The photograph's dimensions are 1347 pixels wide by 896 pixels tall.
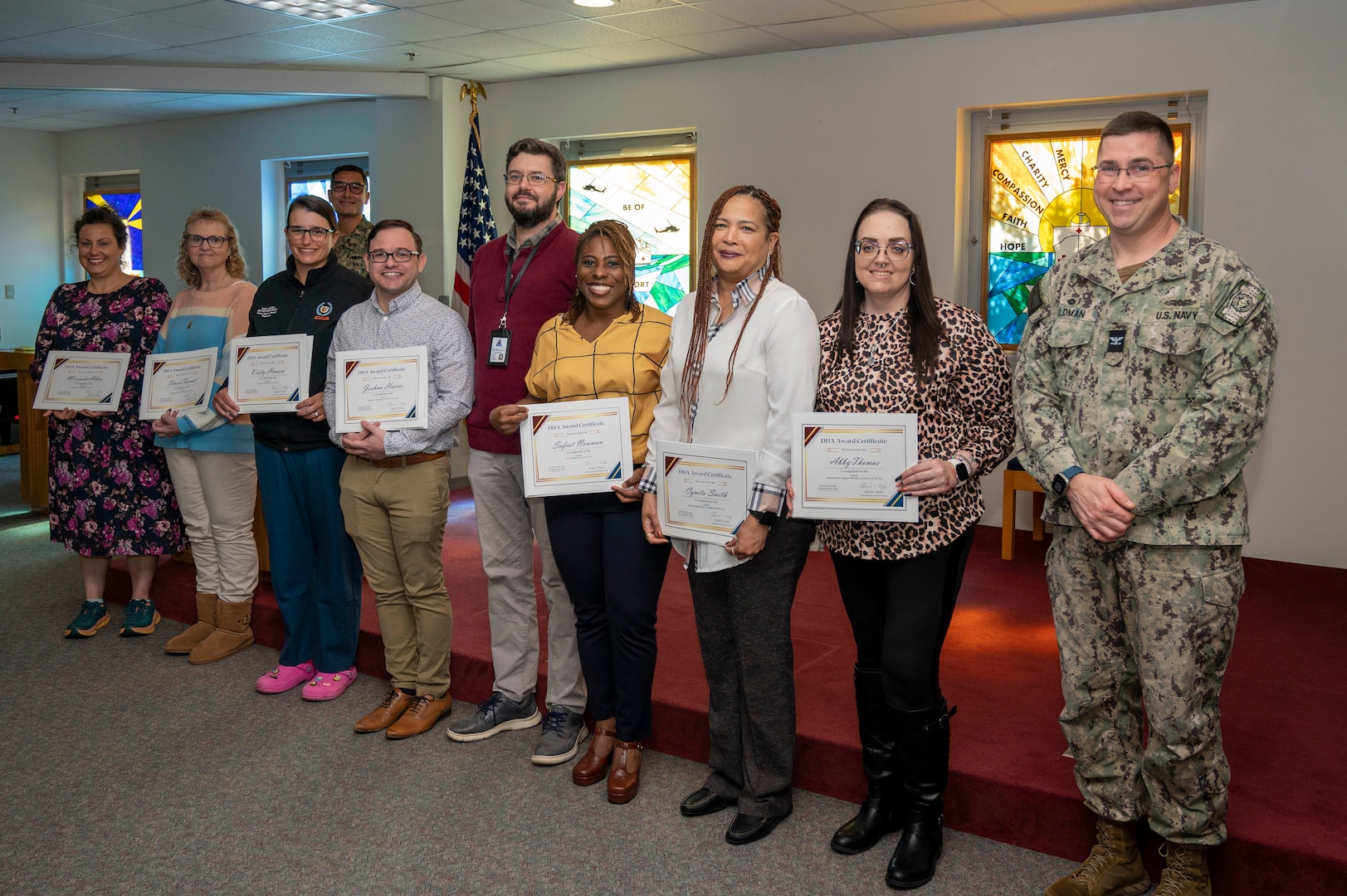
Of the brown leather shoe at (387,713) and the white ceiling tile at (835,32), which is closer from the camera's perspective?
the brown leather shoe at (387,713)

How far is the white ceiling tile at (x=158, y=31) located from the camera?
584cm

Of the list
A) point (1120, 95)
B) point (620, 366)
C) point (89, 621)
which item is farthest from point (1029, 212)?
point (89, 621)

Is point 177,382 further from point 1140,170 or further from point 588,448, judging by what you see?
point 1140,170

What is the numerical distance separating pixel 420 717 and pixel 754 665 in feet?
4.24

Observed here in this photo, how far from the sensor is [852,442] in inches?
86.8

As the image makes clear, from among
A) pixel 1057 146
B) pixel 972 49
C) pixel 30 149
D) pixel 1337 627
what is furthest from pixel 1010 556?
pixel 30 149

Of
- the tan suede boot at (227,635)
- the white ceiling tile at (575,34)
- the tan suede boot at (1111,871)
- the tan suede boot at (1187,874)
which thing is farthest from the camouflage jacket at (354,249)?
the tan suede boot at (1187,874)

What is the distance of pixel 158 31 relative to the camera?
6.05 metres

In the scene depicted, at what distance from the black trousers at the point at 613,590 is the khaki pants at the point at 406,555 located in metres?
0.51

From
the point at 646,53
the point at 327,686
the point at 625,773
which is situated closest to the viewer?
the point at 625,773

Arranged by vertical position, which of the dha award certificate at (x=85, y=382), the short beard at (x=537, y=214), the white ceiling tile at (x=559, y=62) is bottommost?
the dha award certificate at (x=85, y=382)

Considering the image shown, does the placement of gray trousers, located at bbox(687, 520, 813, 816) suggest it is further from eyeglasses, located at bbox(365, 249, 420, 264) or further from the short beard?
eyeglasses, located at bbox(365, 249, 420, 264)

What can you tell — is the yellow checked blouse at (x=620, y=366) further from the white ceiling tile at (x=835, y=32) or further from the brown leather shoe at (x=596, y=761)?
the white ceiling tile at (x=835, y=32)

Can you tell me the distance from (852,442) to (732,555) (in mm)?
382
